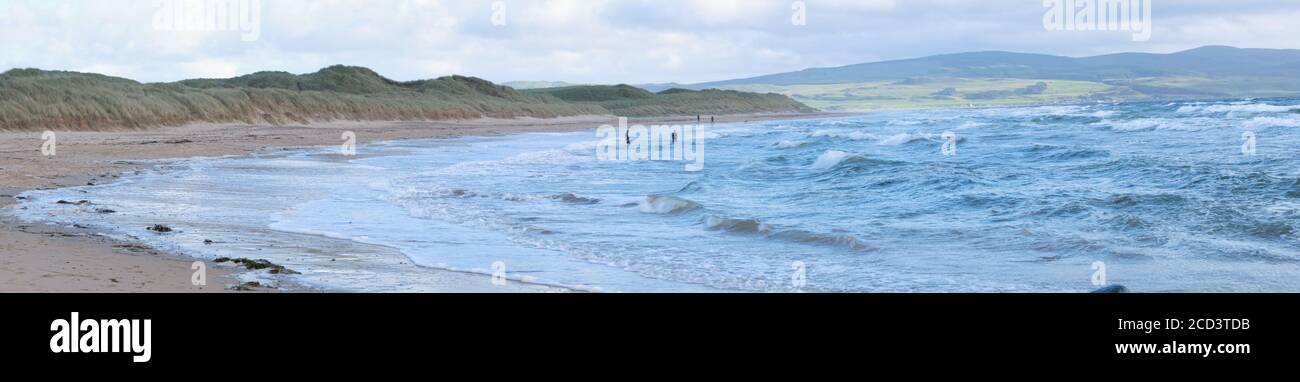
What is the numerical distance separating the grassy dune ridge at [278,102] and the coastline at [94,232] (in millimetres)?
1158

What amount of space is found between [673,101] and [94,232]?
100970 millimetres

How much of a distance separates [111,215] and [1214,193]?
12475 millimetres

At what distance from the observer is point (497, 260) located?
914cm

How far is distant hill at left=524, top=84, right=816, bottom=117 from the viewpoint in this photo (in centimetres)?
10396

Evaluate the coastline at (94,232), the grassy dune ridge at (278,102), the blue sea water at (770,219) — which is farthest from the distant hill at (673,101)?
the blue sea water at (770,219)

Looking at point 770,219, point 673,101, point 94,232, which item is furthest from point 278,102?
point 673,101

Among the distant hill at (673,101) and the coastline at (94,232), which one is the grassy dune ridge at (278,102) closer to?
the distant hill at (673,101)

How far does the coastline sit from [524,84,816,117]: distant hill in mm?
67987

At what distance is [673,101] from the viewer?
109938mm

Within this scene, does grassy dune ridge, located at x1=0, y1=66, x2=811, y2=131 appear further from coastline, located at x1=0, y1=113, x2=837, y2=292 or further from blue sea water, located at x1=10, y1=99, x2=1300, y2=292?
blue sea water, located at x1=10, y1=99, x2=1300, y2=292

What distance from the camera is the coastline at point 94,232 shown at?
6.80 m
